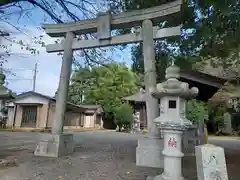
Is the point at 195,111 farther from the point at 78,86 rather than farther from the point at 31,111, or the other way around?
the point at 78,86

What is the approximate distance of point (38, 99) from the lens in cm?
2653

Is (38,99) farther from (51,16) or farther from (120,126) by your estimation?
(51,16)

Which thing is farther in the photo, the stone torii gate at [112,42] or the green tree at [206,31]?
the stone torii gate at [112,42]

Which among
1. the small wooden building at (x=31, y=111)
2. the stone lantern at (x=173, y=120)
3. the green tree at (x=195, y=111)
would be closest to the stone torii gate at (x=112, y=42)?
the stone lantern at (x=173, y=120)

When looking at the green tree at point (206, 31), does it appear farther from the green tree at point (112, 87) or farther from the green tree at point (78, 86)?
the green tree at point (78, 86)

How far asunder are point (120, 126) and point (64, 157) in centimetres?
2043

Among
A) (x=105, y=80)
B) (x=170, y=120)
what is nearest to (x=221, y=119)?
(x=105, y=80)

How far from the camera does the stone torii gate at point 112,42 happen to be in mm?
6484

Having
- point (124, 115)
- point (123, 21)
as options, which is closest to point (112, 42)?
point (123, 21)

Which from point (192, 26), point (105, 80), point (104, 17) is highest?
point (105, 80)

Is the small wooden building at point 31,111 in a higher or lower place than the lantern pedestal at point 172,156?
higher

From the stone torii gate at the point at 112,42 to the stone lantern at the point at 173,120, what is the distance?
5.10 ft

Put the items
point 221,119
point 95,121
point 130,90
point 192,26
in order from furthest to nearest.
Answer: point 95,121 < point 130,90 < point 221,119 < point 192,26

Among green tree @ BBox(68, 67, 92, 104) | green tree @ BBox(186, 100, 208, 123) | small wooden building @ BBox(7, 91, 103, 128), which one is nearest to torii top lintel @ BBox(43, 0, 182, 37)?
green tree @ BBox(186, 100, 208, 123)
